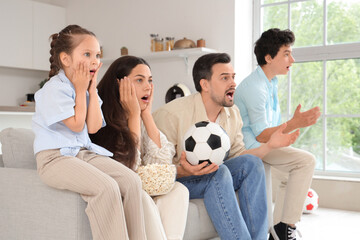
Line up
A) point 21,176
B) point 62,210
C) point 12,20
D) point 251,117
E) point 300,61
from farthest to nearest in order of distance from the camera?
point 12,20 < point 300,61 < point 251,117 < point 21,176 < point 62,210

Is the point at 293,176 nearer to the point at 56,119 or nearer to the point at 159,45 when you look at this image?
the point at 56,119

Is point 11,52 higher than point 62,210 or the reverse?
higher

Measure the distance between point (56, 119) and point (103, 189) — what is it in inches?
13.1

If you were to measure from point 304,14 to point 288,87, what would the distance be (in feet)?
2.55

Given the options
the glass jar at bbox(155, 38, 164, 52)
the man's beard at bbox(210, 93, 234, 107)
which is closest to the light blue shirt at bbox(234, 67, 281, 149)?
the man's beard at bbox(210, 93, 234, 107)

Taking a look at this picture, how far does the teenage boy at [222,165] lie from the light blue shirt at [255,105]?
236 mm

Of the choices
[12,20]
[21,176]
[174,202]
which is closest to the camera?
[21,176]

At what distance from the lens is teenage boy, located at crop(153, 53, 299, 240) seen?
2.19 m

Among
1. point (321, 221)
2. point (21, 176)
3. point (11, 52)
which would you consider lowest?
point (321, 221)

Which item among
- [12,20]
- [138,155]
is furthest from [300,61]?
[12,20]

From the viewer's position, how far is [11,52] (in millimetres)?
5898

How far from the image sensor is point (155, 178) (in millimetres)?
1934

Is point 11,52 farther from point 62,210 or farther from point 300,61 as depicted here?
point 62,210

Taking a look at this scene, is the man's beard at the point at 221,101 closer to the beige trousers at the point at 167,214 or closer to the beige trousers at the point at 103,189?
the beige trousers at the point at 167,214
